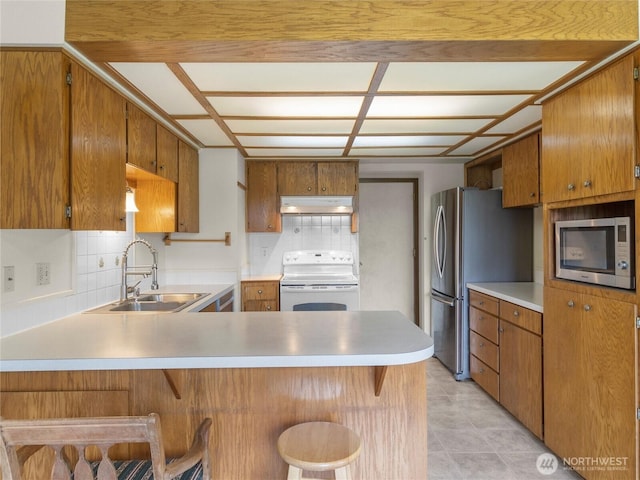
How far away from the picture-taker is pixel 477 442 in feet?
7.68

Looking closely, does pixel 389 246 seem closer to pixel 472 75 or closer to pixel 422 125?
pixel 422 125

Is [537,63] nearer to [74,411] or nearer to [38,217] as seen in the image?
[38,217]

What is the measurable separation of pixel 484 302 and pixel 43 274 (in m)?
3.01

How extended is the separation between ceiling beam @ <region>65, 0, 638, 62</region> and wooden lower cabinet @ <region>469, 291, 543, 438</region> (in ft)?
5.32

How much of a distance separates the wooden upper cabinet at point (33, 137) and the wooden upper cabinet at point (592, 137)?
8.19 ft

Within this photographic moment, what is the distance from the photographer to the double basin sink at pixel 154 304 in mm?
2268

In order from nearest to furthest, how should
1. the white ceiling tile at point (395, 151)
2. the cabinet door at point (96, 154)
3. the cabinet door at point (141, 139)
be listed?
the cabinet door at point (96, 154), the cabinet door at point (141, 139), the white ceiling tile at point (395, 151)

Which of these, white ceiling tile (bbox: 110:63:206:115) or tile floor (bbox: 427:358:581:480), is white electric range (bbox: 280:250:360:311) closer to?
tile floor (bbox: 427:358:581:480)

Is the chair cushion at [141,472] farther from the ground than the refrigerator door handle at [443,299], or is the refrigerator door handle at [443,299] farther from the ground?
the refrigerator door handle at [443,299]

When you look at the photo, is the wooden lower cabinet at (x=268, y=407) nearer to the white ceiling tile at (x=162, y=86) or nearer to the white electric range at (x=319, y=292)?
the white ceiling tile at (x=162, y=86)

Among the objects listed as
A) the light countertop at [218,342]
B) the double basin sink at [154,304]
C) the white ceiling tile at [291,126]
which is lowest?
the double basin sink at [154,304]

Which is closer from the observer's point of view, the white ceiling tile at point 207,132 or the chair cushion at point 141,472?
the chair cushion at point 141,472

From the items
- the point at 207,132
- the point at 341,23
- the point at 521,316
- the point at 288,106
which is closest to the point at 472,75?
the point at 341,23

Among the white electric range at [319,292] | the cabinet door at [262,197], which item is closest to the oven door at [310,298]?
the white electric range at [319,292]
